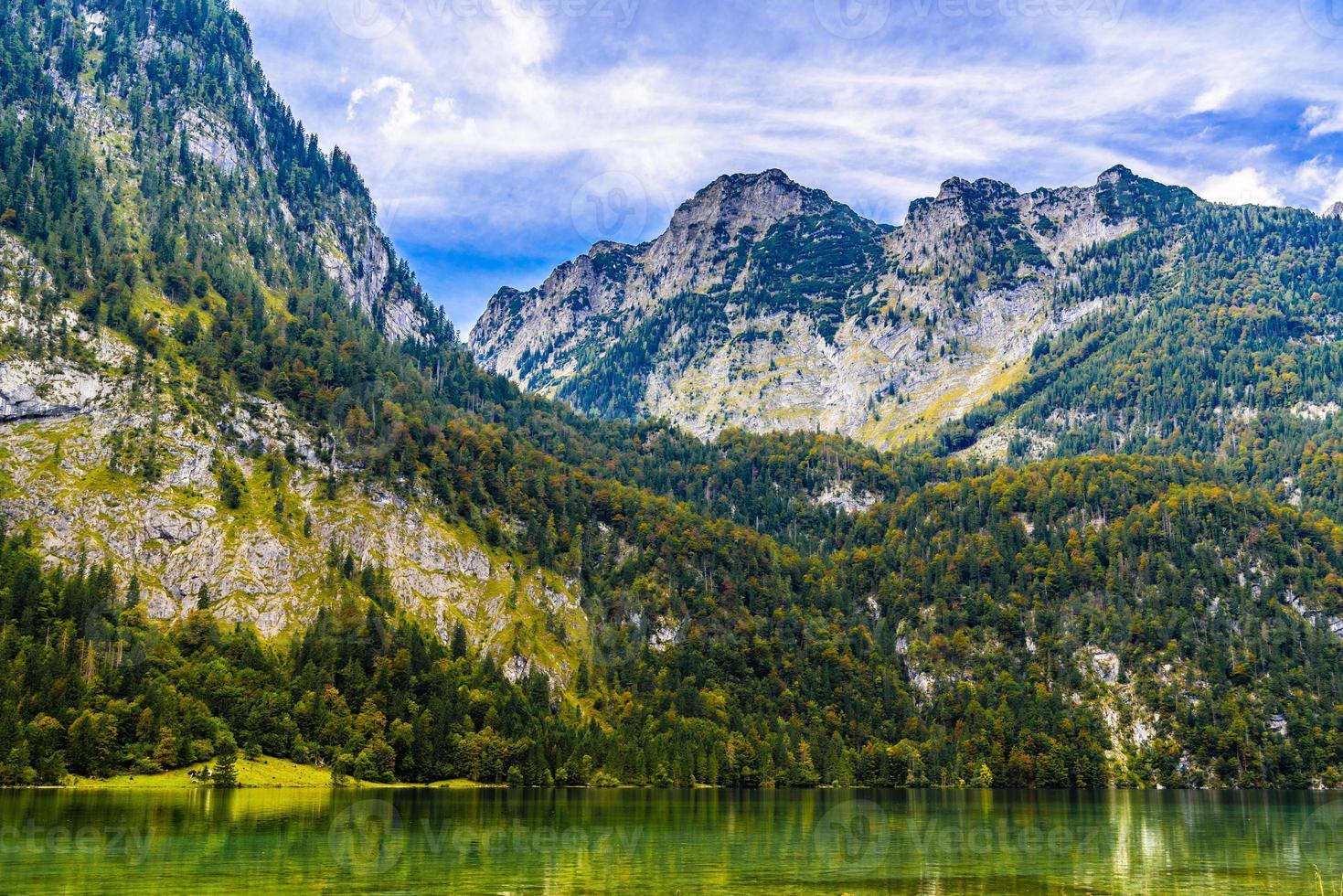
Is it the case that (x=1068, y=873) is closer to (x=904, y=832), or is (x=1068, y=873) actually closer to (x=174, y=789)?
(x=904, y=832)

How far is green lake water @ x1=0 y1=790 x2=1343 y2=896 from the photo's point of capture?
2758 inches

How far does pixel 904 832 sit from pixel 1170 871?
3884cm

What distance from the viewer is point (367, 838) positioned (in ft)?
314

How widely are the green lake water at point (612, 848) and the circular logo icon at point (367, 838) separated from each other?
312 millimetres

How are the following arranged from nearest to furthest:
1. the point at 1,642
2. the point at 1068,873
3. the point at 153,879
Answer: the point at 153,879 < the point at 1068,873 < the point at 1,642

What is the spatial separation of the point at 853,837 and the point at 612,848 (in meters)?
31.6

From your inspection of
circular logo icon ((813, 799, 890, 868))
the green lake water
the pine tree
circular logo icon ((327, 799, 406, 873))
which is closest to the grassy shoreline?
the pine tree

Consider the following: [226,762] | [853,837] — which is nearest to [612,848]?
[853,837]

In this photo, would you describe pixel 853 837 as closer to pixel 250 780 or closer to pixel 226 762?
pixel 226 762

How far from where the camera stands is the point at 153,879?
216 feet

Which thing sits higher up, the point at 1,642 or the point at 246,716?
the point at 1,642

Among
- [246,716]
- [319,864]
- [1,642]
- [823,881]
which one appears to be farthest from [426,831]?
[1,642]

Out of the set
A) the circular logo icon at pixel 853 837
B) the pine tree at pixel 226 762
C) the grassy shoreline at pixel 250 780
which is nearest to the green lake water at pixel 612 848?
the circular logo icon at pixel 853 837

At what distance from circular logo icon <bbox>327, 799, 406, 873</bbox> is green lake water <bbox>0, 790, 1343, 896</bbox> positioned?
0.31 m
